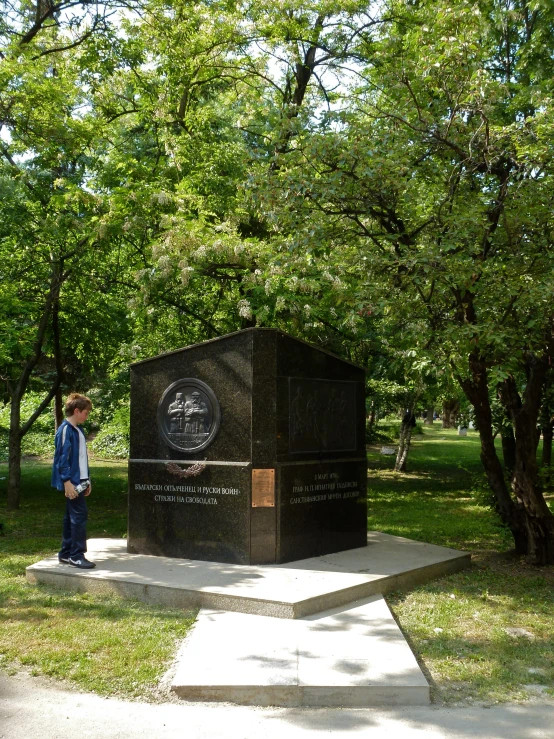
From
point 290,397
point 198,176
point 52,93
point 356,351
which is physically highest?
point 52,93

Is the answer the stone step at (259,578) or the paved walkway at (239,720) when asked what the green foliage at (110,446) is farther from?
the paved walkway at (239,720)

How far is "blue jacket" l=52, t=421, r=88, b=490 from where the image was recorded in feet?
26.6

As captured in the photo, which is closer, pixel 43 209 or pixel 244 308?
pixel 244 308

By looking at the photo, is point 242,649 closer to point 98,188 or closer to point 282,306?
point 282,306

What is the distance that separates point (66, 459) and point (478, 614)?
456cm

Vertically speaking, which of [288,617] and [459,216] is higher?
[459,216]

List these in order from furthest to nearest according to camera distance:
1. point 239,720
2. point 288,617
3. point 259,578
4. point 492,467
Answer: point 492,467 → point 259,578 → point 288,617 → point 239,720

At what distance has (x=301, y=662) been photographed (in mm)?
5488

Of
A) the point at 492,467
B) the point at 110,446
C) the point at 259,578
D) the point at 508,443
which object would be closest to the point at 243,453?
the point at 259,578

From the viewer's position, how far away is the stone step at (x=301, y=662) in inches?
198

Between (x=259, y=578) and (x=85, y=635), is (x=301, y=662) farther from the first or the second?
(x=259, y=578)

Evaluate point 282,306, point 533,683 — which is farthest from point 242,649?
point 282,306

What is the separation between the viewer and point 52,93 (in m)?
12.5

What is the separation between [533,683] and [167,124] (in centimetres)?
1261
